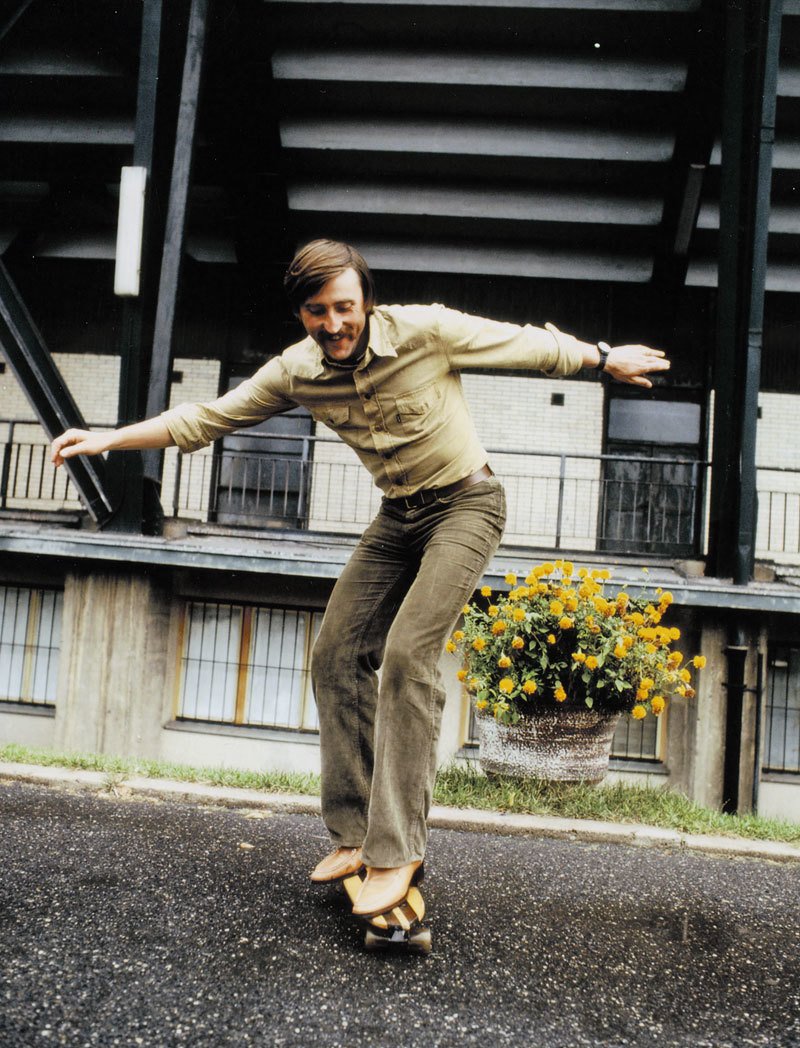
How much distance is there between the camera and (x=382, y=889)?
232cm

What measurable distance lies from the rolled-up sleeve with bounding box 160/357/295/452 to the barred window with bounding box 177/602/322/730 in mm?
7274

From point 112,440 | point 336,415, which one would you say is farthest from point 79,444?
point 336,415

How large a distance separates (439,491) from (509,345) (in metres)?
0.49

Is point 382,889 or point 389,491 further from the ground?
point 389,491

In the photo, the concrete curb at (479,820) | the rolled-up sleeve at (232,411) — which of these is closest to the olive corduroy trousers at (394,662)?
the rolled-up sleeve at (232,411)

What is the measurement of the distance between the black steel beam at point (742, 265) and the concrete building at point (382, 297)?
0.03m

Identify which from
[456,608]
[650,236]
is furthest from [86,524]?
[456,608]

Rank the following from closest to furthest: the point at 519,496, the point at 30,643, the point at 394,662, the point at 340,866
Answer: the point at 394,662
the point at 340,866
the point at 30,643
the point at 519,496

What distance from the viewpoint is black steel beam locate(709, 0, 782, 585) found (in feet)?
26.0

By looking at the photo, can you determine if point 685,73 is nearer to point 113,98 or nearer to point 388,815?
point 113,98

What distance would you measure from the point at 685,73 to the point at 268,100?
464 centimetres

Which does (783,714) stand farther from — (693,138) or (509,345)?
(509,345)

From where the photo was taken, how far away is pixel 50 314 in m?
12.7

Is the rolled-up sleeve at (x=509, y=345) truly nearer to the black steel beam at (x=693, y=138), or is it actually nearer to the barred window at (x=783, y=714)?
the black steel beam at (x=693, y=138)
